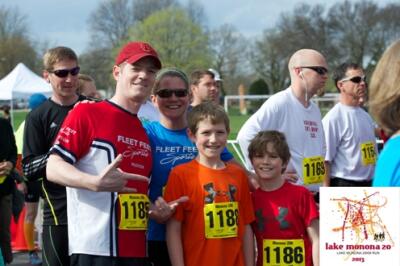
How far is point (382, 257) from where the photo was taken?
2668 millimetres

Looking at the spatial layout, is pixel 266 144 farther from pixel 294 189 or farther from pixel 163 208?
pixel 163 208

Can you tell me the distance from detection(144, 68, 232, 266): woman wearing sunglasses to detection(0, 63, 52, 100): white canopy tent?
17892mm

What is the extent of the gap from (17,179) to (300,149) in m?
4.57

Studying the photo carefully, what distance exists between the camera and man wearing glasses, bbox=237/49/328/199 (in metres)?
5.03

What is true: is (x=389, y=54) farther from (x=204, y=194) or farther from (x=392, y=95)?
(x=204, y=194)

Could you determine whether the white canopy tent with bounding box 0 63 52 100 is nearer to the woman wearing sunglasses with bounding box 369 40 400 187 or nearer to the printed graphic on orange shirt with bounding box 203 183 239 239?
the printed graphic on orange shirt with bounding box 203 183 239 239

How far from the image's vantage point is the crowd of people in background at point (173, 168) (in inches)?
128

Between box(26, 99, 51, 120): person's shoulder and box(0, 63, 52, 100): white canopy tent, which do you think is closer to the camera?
box(26, 99, 51, 120): person's shoulder

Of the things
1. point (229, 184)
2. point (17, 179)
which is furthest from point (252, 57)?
point (229, 184)

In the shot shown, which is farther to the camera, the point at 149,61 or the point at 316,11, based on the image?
the point at 316,11

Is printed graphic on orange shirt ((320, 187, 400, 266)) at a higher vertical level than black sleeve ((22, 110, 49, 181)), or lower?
lower

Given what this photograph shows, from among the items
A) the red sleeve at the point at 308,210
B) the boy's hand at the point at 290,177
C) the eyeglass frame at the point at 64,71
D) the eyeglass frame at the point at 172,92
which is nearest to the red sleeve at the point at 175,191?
the eyeglass frame at the point at 172,92

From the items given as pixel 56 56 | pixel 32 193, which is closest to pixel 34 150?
pixel 56 56

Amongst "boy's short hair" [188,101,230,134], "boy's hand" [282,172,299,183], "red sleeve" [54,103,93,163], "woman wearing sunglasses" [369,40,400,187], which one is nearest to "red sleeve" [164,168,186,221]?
"boy's short hair" [188,101,230,134]
